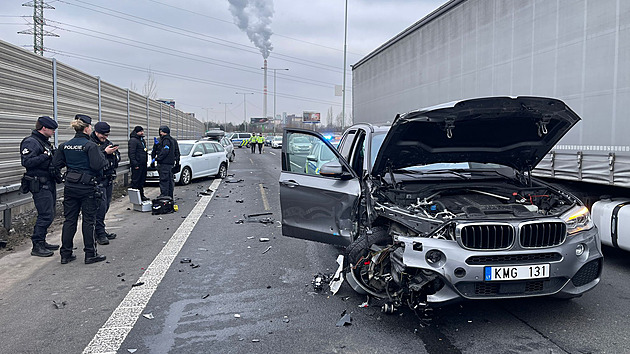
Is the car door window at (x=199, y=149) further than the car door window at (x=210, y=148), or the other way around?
the car door window at (x=210, y=148)

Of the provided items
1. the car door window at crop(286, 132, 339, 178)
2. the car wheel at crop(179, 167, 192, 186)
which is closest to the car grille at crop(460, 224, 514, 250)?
the car door window at crop(286, 132, 339, 178)

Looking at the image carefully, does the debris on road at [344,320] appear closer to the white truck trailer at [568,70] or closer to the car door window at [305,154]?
the car door window at [305,154]

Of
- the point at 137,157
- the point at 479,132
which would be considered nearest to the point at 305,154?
the point at 479,132

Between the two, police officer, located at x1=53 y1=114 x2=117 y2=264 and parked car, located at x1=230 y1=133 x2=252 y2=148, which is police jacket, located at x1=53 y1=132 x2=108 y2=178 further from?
parked car, located at x1=230 y1=133 x2=252 y2=148

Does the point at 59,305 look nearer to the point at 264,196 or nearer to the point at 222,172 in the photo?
the point at 264,196

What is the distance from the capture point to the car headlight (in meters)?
3.98

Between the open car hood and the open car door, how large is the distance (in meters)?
0.47

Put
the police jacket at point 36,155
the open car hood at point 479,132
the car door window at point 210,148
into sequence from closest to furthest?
the open car hood at point 479,132
the police jacket at point 36,155
the car door window at point 210,148

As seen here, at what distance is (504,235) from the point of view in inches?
148

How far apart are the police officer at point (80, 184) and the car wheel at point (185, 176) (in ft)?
29.2

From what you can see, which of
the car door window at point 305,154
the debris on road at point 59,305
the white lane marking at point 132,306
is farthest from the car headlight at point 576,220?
the debris on road at point 59,305

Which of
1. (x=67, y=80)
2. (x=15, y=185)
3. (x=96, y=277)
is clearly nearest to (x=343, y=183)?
(x=96, y=277)

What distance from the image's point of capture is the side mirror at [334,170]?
5.24 m

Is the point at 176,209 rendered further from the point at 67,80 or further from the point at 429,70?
the point at 429,70
